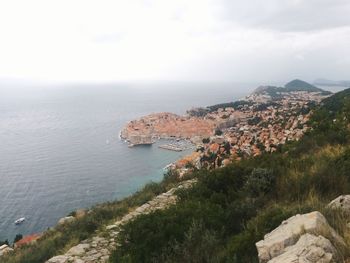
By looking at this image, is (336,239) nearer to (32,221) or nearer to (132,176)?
(32,221)

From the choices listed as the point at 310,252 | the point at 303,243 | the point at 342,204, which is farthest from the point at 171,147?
the point at 310,252

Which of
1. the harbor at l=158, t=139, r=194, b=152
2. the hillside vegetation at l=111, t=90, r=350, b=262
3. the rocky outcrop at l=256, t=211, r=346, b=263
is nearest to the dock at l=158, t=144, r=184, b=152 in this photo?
the harbor at l=158, t=139, r=194, b=152

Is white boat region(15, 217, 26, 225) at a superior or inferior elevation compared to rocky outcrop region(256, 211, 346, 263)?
inferior

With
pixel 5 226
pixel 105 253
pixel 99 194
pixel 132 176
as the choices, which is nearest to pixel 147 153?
pixel 132 176

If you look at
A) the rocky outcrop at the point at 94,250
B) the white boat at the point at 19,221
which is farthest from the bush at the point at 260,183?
the white boat at the point at 19,221

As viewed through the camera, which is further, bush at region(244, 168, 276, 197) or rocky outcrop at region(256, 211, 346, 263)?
bush at region(244, 168, 276, 197)

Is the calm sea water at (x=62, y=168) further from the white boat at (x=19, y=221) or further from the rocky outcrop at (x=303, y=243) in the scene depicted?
the rocky outcrop at (x=303, y=243)

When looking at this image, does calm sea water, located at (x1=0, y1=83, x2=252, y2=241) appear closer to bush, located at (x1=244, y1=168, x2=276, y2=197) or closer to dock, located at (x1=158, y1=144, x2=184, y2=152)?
dock, located at (x1=158, y1=144, x2=184, y2=152)
